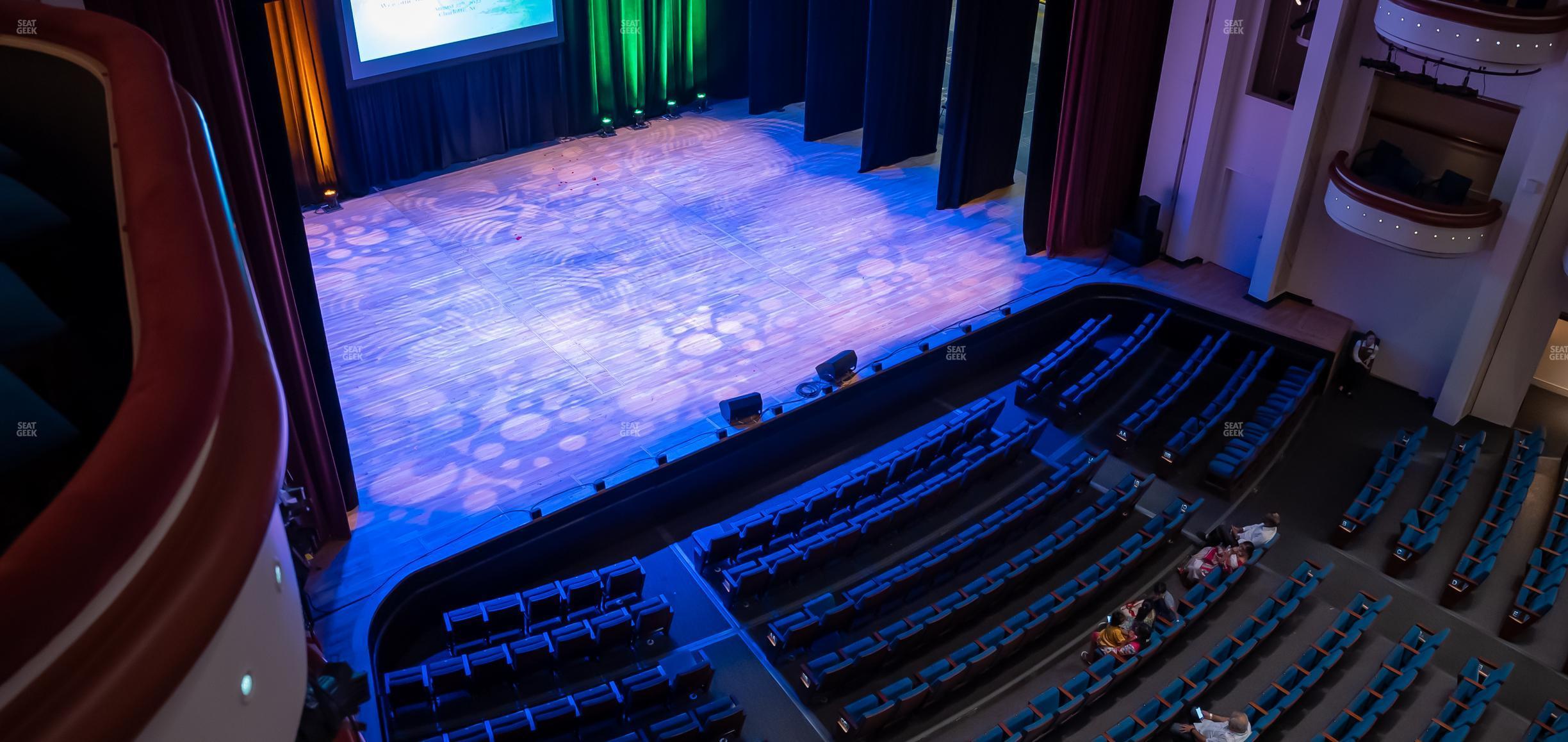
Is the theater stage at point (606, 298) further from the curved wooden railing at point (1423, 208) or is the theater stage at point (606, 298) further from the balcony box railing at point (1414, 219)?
the curved wooden railing at point (1423, 208)

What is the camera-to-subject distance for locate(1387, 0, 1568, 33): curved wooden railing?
8.00 meters

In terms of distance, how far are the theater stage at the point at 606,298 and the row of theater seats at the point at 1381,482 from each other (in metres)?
1.20

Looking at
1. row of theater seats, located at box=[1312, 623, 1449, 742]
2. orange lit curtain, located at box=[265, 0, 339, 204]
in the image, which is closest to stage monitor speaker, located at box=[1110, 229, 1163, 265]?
row of theater seats, located at box=[1312, 623, 1449, 742]

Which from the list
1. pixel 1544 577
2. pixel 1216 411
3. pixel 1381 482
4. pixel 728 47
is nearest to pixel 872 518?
pixel 1216 411

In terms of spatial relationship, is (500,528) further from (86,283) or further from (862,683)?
(86,283)

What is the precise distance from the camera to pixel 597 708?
6594mm

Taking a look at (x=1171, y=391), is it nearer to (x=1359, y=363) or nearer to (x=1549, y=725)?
(x=1359, y=363)

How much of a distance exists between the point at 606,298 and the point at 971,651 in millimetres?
5198

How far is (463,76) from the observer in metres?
12.9

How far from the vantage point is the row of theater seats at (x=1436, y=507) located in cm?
823

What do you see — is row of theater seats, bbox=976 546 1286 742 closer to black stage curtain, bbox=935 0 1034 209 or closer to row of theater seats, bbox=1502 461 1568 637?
row of theater seats, bbox=1502 461 1568 637

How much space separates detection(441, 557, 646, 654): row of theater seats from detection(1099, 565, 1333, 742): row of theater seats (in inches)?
128

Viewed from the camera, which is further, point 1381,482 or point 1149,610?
point 1381,482

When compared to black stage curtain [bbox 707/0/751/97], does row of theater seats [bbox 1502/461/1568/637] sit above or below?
below
